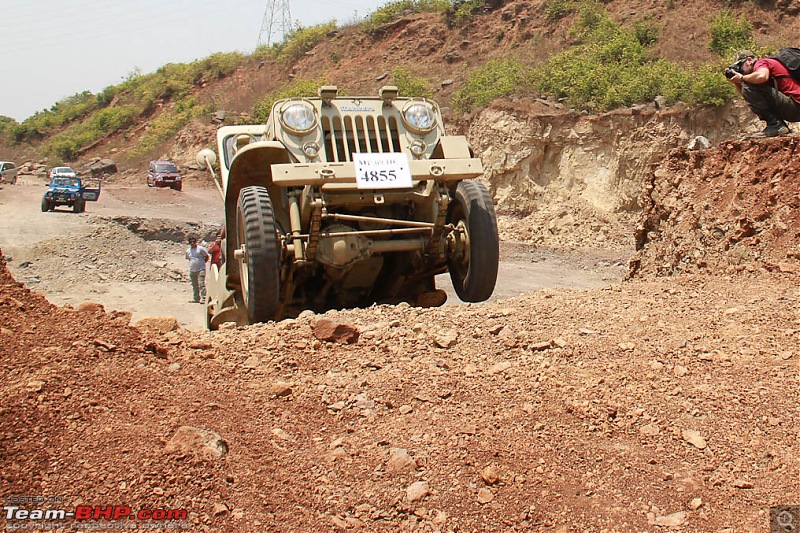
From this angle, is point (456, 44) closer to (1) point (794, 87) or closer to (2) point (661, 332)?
(1) point (794, 87)

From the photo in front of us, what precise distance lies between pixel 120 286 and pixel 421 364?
38.9ft

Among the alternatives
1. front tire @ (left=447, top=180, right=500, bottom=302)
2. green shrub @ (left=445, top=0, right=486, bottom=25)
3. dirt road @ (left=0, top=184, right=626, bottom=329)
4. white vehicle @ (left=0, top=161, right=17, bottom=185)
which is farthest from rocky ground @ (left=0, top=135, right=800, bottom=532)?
white vehicle @ (left=0, top=161, right=17, bottom=185)

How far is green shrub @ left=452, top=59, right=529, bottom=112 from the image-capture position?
25.1 metres

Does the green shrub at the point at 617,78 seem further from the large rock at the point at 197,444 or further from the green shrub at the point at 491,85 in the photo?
the large rock at the point at 197,444

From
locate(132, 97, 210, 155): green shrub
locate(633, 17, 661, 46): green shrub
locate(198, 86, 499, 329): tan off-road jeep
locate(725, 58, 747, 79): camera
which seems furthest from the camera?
locate(132, 97, 210, 155): green shrub

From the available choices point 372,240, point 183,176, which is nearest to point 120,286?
point 372,240

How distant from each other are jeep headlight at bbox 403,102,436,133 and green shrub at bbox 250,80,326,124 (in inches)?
1190

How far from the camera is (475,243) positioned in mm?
7473

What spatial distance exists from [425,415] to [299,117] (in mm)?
4270

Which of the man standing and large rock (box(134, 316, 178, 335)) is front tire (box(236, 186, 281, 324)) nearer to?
large rock (box(134, 316, 178, 335))

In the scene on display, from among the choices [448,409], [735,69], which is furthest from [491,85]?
[448,409]

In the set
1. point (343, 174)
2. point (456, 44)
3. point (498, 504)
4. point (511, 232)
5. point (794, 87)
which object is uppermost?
point (456, 44)

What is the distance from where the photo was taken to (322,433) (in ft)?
12.7

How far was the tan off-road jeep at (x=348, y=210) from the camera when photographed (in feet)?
22.9
